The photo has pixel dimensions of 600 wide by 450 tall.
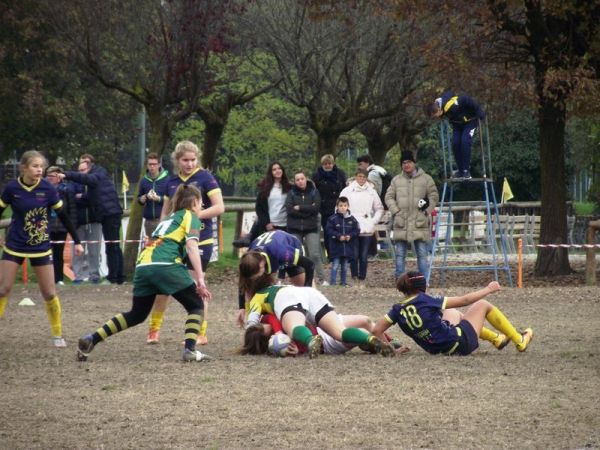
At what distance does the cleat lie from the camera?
11.6m

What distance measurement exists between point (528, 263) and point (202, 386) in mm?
18292

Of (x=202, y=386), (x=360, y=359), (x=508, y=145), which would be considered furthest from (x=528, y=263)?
(x=508, y=145)

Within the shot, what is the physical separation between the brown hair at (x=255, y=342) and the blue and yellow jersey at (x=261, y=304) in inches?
2.5

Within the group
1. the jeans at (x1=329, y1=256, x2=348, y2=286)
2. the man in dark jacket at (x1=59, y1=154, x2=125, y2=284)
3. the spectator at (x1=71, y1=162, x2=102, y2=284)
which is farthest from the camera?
the spectator at (x1=71, y1=162, x2=102, y2=284)

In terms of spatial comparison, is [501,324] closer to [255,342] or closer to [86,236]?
[255,342]

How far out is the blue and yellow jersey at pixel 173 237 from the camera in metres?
11.4

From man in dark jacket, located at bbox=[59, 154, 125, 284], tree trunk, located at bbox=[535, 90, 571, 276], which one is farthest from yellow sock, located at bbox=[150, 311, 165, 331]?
tree trunk, located at bbox=[535, 90, 571, 276]

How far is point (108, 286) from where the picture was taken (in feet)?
71.2

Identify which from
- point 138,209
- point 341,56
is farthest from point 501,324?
point 341,56

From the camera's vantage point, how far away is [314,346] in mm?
11516

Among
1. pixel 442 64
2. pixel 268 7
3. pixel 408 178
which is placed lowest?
pixel 408 178

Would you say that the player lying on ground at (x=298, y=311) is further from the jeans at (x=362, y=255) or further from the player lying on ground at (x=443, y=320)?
the jeans at (x=362, y=255)

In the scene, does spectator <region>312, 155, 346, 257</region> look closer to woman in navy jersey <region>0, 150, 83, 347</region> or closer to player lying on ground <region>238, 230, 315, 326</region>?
woman in navy jersey <region>0, 150, 83, 347</region>

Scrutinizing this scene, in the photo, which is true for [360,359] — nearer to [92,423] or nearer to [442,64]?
[92,423]
